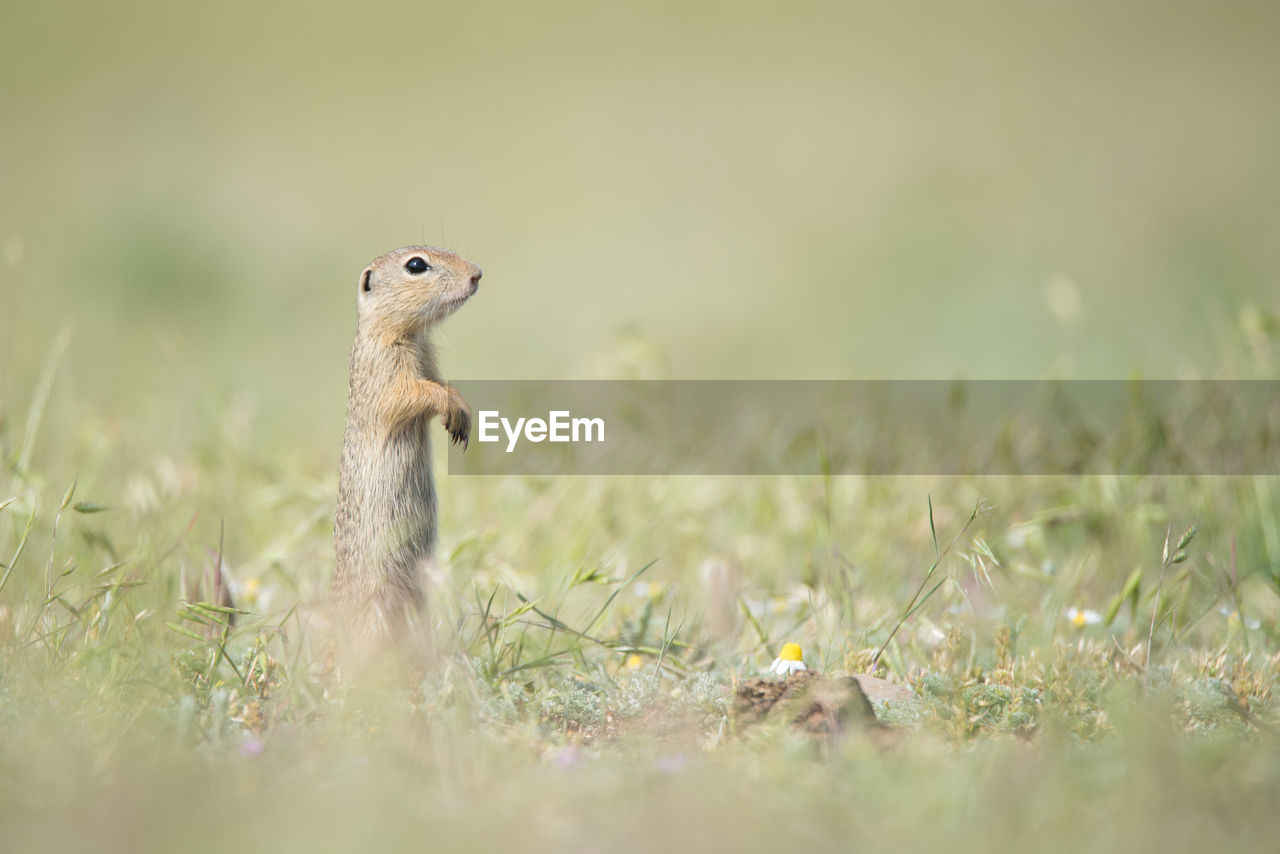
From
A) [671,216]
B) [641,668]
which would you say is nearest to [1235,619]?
[641,668]

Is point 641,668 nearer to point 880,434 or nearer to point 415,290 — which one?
point 415,290

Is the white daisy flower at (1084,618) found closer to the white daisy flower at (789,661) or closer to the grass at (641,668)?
the grass at (641,668)

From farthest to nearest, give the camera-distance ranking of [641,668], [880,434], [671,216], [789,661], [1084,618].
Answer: [671,216] < [880,434] < [1084,618] < [641,668] < [789,661]

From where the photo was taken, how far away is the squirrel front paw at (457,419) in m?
3.45

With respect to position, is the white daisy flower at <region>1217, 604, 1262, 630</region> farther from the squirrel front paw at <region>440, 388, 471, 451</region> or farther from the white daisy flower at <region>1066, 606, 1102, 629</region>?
the squirrel front paw at <region>440, 388, 471, 451</region>

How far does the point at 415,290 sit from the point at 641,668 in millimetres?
1310

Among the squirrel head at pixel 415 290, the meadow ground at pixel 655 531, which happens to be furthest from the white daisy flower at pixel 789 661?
the squirrel head at pixel 415 290

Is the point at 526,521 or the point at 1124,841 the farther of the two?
the point at 526,521

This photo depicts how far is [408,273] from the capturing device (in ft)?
12.2

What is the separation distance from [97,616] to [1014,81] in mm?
13007

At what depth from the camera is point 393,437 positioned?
3562mm

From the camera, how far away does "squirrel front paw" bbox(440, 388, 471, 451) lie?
3453mm

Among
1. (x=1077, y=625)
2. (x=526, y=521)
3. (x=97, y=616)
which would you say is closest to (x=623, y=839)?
(x=97, y=616)

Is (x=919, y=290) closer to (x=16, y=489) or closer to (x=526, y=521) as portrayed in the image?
(x=526, y=521)
